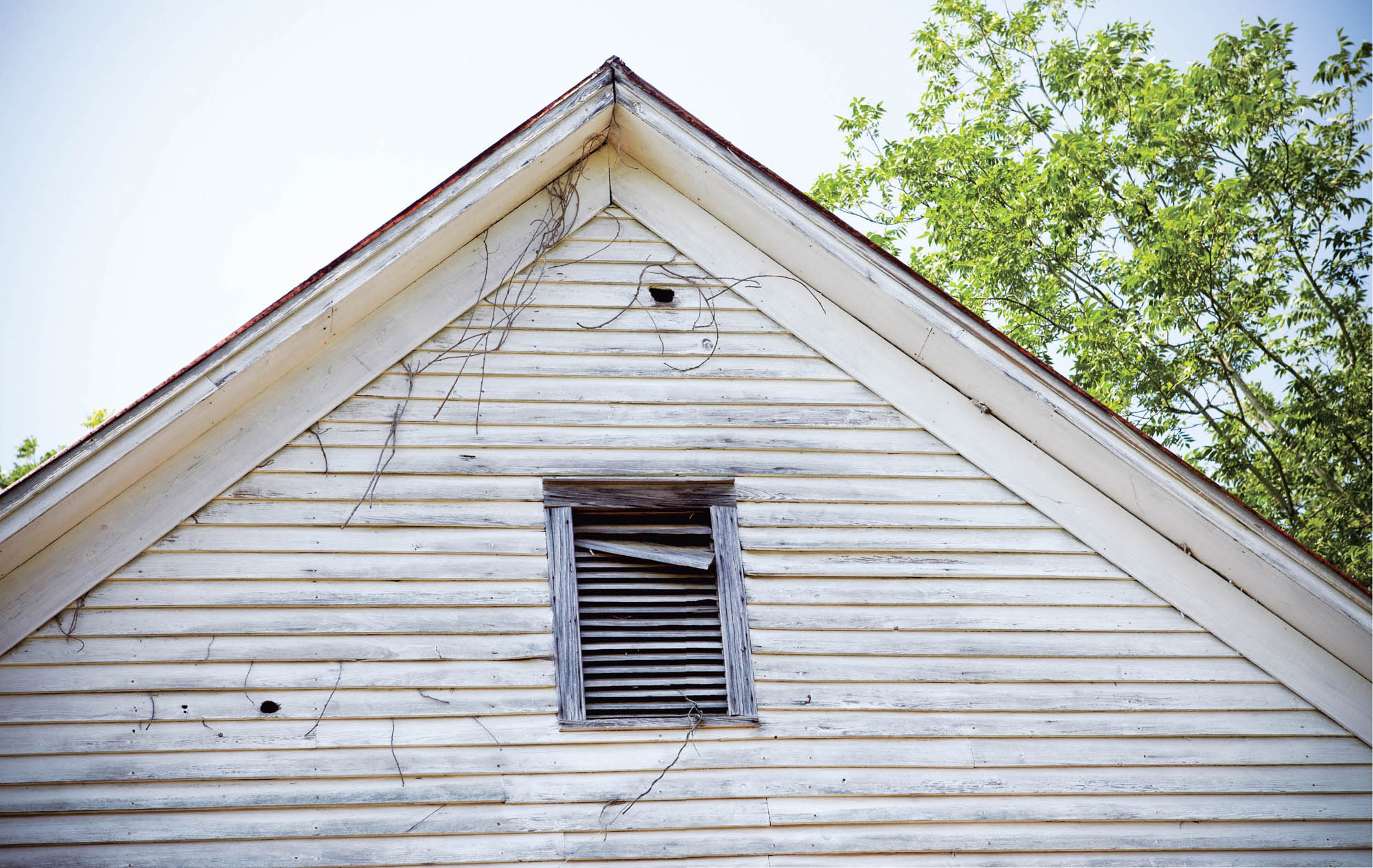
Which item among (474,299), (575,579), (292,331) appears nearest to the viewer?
(292,331)

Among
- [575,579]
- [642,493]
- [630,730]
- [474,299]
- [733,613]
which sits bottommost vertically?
[630,730]

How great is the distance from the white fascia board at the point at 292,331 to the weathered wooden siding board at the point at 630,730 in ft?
1.23

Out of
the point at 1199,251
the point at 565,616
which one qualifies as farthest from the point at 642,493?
the point at 1199,251

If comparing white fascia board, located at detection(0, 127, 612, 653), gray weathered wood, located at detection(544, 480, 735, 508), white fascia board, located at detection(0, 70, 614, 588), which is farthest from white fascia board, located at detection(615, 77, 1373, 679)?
gray weathered wood, located at detection(544, 480, 735, 508)

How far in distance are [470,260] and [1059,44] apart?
1355cm

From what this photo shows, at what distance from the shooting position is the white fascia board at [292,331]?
523cm

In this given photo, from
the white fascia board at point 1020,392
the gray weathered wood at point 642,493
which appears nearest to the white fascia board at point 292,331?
the white fascia board at point 1020,392

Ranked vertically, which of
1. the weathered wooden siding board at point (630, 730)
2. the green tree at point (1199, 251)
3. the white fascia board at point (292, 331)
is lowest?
the weathered wooden siding board at point (630, 730)

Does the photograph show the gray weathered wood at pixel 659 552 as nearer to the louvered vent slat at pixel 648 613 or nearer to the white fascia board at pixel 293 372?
the louvered vent slat at pixel 648 613

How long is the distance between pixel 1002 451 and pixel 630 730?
8.51 feet

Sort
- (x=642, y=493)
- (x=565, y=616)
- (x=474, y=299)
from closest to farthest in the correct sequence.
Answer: (x=565, y=616)
(x=642, y=493)
(x=474, y=299)

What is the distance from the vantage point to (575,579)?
5.88 metres

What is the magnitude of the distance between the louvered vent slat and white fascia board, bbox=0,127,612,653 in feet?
4.85

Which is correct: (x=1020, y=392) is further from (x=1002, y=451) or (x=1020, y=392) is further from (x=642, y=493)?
(x=642, y=493)
